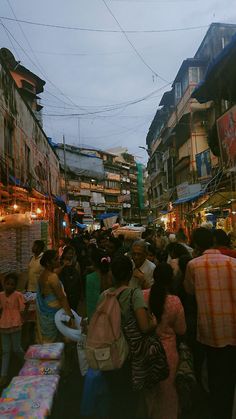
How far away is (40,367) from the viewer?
12.9 feet

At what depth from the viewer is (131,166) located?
96.2 metres

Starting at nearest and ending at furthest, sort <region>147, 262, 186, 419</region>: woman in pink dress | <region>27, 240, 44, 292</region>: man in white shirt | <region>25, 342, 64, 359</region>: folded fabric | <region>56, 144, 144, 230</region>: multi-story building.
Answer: <region>147, 262, 186, 419</region>: woman in pink dress < <region>25, 342, 64, 359</region>: folded fabric < <region>27, 240, 44, 292</region>: man in white shirt < <region>56, 144, 144, 230</region>: multi-story building

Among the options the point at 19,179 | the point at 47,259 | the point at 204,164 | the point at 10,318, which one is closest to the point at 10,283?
the point at 10,318

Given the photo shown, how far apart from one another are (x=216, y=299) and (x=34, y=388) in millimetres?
1817

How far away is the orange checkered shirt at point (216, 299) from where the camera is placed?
3.15 m

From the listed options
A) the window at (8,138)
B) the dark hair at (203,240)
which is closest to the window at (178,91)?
the window at (8,138)

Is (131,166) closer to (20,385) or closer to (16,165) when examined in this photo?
(16,165)

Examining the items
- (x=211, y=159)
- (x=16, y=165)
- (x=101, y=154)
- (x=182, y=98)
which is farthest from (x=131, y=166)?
(x=16, y=165)

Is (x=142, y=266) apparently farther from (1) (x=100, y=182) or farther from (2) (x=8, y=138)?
(1) (x=100, y=182)

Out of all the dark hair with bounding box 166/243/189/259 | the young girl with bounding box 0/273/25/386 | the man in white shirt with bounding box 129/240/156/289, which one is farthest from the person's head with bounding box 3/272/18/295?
the dark hair with bounding box 166/243/189/259

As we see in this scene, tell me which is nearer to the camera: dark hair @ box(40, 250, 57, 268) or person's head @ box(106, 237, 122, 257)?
dark hair @ box(40, 250, 57, 268)

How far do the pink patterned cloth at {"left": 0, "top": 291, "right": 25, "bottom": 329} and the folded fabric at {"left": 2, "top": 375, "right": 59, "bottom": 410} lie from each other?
182cm

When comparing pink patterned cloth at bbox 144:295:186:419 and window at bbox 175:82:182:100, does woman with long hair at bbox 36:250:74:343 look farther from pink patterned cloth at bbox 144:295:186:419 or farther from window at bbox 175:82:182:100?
window at bbox 175:82:182:100

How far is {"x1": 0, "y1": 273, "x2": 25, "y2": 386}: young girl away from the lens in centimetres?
527
